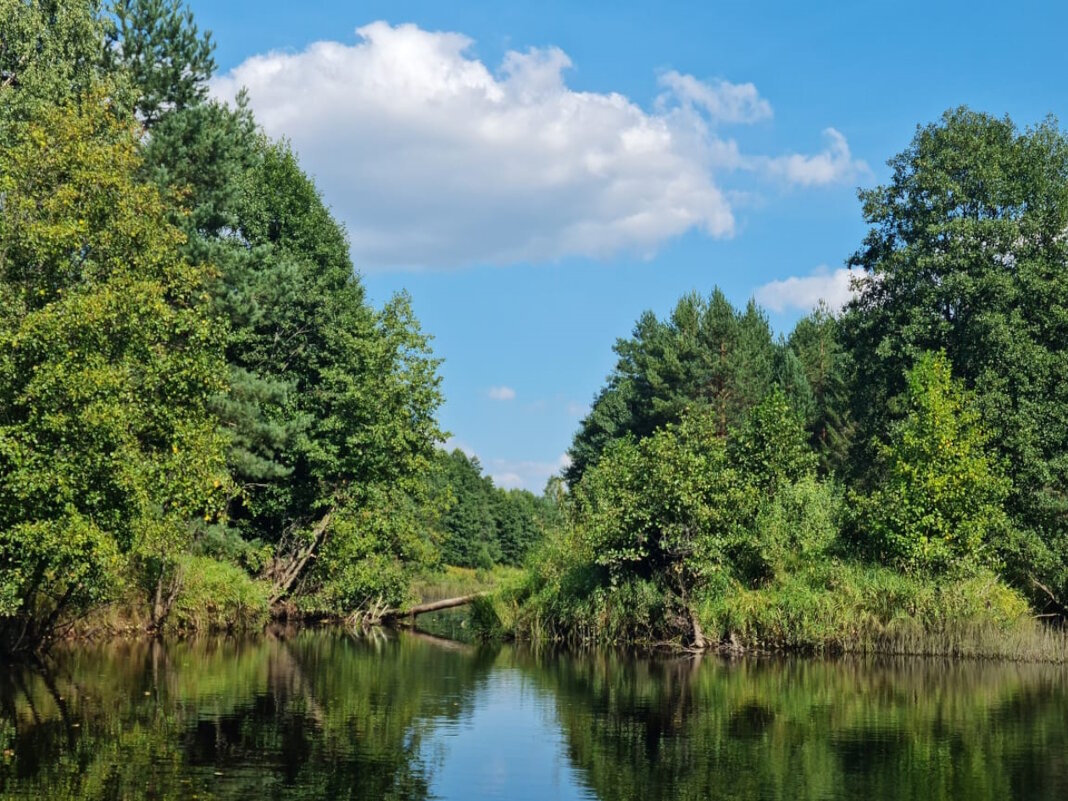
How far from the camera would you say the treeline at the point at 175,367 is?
2941 cm

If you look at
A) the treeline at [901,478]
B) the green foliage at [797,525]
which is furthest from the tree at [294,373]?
the green foliage at [797,525]

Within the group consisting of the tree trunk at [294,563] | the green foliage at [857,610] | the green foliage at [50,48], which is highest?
the green foliage at [50,48]

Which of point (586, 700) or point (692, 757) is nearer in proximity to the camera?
point (692, 757)

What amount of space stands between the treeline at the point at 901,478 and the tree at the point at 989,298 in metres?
0.11

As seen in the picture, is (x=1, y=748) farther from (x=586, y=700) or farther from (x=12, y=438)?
(x=586, y=700)

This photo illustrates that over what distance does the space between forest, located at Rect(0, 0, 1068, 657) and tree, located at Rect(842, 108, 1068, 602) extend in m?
0.15

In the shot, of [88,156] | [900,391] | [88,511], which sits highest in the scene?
[88,156]

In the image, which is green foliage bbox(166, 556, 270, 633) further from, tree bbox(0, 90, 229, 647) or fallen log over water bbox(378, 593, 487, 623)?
fallen log over water bbox(378, 593, 487, 623)

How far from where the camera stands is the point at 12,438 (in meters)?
28.5

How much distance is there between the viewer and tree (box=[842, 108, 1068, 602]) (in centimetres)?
5044

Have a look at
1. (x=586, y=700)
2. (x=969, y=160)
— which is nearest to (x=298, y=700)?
(x=586, y=700)

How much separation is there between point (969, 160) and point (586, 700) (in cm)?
3957

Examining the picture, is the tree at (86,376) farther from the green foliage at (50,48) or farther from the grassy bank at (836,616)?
the grassy bank at (836,616)

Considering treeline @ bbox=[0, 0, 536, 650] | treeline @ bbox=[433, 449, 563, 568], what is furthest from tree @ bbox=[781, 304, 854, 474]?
treeline @ bbox=[433, 449, 563, 568]
